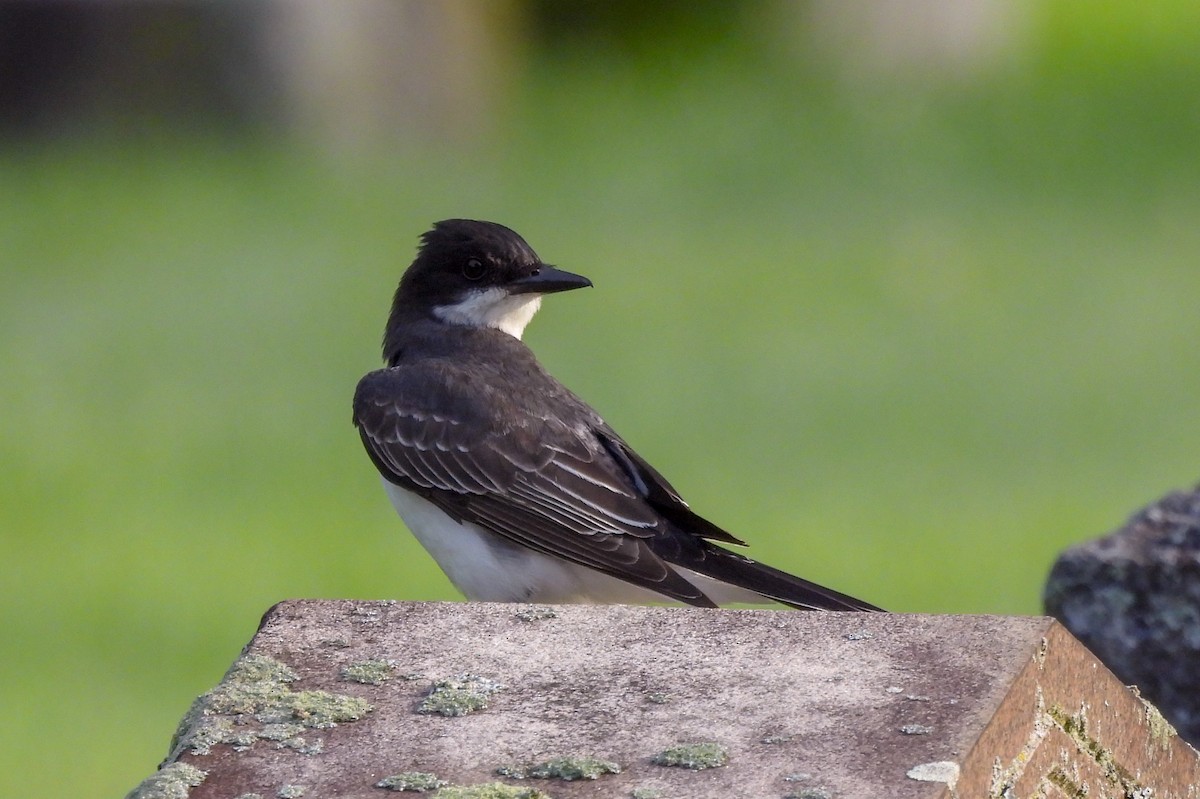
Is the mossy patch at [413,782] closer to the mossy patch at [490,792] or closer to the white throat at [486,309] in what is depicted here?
the mossy patch at [490,792]

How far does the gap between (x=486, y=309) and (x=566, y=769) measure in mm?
4103

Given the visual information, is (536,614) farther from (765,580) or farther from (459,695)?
(765,580)

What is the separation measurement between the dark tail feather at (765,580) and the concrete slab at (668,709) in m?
1.39

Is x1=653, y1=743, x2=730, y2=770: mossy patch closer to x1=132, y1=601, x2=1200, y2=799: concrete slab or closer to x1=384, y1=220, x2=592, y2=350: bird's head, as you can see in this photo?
x1=132, y1=601, x2=1200, y2=799: concrete slab

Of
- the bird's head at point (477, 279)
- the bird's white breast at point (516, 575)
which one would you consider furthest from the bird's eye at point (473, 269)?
the bird's white breast at point (516, 575)

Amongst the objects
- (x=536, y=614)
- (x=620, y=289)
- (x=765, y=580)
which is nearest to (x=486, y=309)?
(x=765, y=580)

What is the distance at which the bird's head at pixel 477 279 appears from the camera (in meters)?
6.61

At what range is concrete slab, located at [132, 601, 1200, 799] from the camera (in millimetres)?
2691

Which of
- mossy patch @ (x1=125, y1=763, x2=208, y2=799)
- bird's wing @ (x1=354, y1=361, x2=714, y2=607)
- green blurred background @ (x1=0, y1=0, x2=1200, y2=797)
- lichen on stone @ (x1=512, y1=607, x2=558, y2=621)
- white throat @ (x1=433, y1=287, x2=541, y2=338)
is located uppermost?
green blurred background @ (x1=0, y1=0, x2=1200, y2=797)

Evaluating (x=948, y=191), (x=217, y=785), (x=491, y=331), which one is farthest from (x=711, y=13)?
(x=217, y=785)

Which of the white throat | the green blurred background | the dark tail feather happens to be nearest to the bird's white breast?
the dark tail feather

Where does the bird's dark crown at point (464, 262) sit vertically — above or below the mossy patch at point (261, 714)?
above

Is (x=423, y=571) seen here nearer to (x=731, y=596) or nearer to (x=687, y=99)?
(x=731, y=596)

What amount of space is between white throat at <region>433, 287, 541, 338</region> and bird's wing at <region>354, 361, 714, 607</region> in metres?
0.29
